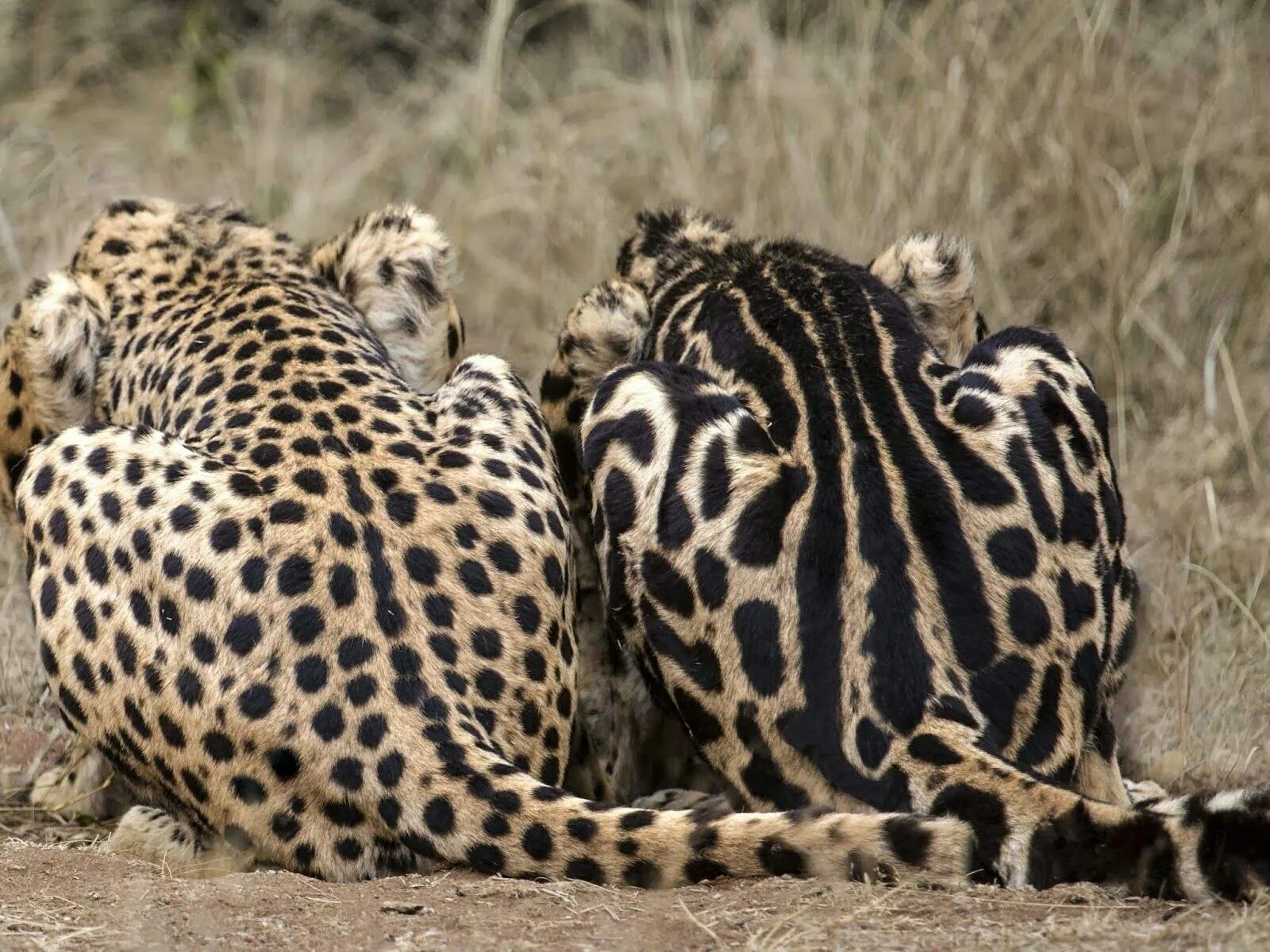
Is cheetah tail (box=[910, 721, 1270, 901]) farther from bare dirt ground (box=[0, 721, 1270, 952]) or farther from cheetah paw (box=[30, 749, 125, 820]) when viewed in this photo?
cheetah paw (box=[30, 749, 125, 820])

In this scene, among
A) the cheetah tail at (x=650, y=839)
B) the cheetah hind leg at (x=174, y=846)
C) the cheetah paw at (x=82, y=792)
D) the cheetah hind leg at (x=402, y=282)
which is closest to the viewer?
the cheetah tail at (x=650, y=839)

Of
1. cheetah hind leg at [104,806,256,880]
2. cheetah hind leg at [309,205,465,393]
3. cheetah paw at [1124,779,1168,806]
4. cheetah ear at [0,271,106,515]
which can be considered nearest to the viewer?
cheetah hind leg at [104,806,256,880]

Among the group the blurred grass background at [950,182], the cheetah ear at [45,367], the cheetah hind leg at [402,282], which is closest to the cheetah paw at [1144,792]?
the blurred grass background at [950,182]

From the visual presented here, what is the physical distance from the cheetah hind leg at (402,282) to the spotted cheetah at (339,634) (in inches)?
27.5

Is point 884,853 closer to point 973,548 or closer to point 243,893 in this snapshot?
point 973,548

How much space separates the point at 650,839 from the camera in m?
4.00

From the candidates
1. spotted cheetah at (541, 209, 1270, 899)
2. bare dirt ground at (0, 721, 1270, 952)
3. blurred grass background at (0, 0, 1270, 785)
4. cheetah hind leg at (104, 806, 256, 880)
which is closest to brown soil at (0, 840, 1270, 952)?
bare dirt ground at (0, 721, 1270, 952)

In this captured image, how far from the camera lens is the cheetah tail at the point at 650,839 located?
153 inches

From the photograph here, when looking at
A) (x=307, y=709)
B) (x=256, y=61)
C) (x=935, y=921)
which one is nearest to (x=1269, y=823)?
(x=935, y=921)

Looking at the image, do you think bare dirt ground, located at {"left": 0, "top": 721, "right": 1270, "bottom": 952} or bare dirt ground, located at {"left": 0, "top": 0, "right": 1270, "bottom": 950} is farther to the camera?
bare dirt ground, located at {"left": 0, "top": 0, "right": 1270, "bottom": 950}

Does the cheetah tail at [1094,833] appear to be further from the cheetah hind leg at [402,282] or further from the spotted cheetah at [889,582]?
the cheetah hind leg at [402,282]

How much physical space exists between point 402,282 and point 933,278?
1640mm

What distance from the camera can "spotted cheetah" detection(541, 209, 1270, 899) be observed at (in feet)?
13.0

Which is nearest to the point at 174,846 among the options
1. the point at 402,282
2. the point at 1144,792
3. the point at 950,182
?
the point at 402,282
